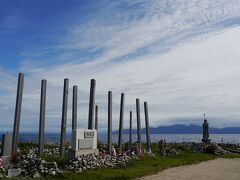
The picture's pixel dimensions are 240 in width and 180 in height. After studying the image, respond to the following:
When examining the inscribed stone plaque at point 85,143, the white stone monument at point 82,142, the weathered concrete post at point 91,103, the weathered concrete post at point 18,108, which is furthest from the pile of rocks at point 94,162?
the weathered concrete post at point 18,108

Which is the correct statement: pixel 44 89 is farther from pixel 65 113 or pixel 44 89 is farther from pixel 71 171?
pixel 71 171

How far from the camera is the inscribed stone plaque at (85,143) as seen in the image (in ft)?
76.4

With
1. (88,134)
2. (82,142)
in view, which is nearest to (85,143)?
(82,142)

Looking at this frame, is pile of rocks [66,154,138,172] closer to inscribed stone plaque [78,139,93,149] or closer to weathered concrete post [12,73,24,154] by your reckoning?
inscribed stone plaque [78,139,93,149]

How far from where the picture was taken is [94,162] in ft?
71.6

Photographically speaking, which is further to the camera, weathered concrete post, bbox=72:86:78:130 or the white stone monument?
weathered concrete post, bbox=72:86:78:130

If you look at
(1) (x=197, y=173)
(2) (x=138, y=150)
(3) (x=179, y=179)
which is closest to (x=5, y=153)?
(3) (x=179, y=179)

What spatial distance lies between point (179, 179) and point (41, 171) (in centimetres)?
595

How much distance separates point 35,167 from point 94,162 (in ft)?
13.3

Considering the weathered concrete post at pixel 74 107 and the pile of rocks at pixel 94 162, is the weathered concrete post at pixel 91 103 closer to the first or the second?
the weathered concrete post at pixel 74 107

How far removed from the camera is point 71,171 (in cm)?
1962

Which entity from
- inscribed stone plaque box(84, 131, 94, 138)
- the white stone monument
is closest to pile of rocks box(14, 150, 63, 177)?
A: the white stone monument

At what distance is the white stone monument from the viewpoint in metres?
22.6

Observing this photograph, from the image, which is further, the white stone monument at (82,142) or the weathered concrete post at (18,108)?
the white stone monument at (82,142)
